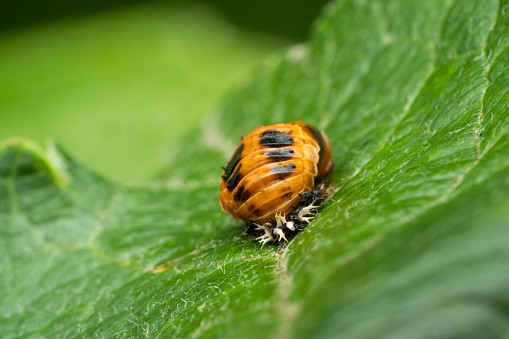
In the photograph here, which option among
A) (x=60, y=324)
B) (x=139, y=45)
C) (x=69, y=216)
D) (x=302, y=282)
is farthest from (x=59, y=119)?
(x=302, y=282)

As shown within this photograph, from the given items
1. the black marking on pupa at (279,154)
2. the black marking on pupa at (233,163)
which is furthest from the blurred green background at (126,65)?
the black marking on pupa at (279,154)

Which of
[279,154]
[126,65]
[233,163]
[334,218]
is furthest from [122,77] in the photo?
[334,218]

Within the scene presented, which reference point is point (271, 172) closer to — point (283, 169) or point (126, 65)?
point (283, 169)

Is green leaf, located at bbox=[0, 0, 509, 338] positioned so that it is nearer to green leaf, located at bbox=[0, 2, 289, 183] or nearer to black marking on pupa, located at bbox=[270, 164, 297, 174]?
black marking on pupa, located at bbox=[270, 164, 297, 174]

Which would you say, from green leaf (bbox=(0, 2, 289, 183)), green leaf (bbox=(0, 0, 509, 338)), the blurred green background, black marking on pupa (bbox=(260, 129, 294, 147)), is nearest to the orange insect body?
black marking on pupa (bbox=(260, 129, 294, 147))

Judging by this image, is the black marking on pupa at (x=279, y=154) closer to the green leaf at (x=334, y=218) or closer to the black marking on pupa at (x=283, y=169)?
the black marking on pupa at (x=283, y=169)

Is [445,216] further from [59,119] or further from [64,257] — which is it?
[59,119]
